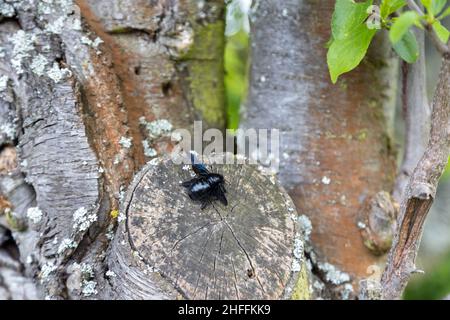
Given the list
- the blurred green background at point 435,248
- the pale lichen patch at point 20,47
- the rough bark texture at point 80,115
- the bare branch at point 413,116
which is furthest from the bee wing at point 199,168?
the blurred green background at point 435,248

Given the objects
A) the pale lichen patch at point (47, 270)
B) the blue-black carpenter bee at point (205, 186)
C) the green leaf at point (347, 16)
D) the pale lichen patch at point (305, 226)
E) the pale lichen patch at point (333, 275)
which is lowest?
the pale lichen patch at point (333, 275)

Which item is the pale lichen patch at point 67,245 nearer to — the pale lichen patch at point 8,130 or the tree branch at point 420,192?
the pale lichen patch at point 8,130

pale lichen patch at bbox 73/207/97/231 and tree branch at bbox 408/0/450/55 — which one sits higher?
tree branch at bbox 408/0/450/55

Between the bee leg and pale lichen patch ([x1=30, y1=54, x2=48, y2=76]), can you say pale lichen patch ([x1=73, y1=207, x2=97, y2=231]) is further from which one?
pale lichen patch ([x1=30, y1=54, x2=48, y2=76])

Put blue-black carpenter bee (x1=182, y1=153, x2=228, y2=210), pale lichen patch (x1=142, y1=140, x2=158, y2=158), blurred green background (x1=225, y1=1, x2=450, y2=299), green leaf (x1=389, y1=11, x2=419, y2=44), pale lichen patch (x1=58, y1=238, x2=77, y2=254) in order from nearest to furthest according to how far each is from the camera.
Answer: green leaf (x1=389, y1=11, x2=419, y2=44) < blue-black carpenter bee (x1=182, y1=153, x2=228, y2=210) < pale lichen patch (x1=58, y1=238, x2=77, y2=254) < pale lichen patch (x1=142, y1=140, x2=158, y2=158) < blurred green background (x1=225, y1=1, x2=450, y2=299)

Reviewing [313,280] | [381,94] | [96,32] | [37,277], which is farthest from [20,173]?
[381,94]

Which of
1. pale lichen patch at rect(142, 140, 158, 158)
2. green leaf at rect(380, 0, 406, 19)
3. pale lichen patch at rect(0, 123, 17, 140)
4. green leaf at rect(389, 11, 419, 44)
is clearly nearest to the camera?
green leaf at rect(389, 11, 419, 44)

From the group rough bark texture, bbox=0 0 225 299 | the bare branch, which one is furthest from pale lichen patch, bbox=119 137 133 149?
the bare branch
